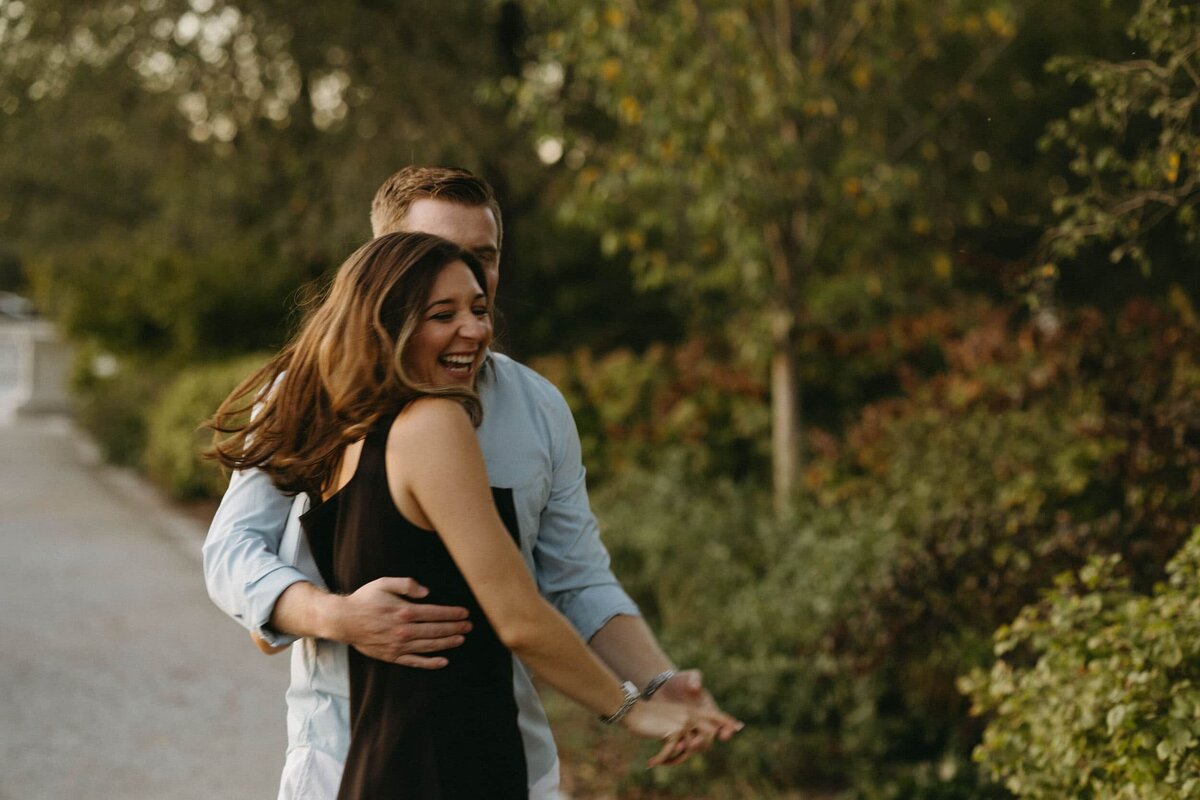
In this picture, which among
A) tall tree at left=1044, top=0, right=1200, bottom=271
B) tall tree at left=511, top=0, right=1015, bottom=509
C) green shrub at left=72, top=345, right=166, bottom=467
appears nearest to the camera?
tall tree at left=1044, top=0, right=1200, bottom=271

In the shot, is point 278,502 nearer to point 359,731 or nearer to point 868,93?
point 359,731

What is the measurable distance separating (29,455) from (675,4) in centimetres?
1136

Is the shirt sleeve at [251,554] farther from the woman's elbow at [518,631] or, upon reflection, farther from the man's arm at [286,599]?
the woman's elbow at [518,631]

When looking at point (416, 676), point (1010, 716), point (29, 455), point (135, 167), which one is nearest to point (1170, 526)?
point (1010, 716)

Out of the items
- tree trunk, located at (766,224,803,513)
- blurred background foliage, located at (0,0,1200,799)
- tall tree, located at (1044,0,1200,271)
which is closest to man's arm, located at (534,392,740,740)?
blurred background foliage, located at (0,0,1200,799)

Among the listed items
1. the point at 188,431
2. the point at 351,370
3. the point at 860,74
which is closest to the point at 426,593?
the point at 351,370

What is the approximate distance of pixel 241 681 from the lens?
664cm

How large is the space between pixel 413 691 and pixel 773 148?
560 centimetres

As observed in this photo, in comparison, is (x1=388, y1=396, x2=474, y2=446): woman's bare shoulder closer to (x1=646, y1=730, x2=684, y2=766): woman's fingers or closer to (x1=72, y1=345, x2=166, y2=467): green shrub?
(x1=646, y1=730, x2=684, y2=766): woman's fingers

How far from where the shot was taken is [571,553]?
7.78 feet

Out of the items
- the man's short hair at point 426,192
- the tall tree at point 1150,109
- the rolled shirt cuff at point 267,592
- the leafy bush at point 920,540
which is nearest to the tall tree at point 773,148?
the leafy bush at point 920,540

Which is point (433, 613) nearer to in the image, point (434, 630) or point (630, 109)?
point (434, 630)

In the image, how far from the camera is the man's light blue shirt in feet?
6.83

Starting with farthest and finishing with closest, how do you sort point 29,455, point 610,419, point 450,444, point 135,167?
1. point 29,455
2. point 135,167
3. point 610,419
4. point 450,444
